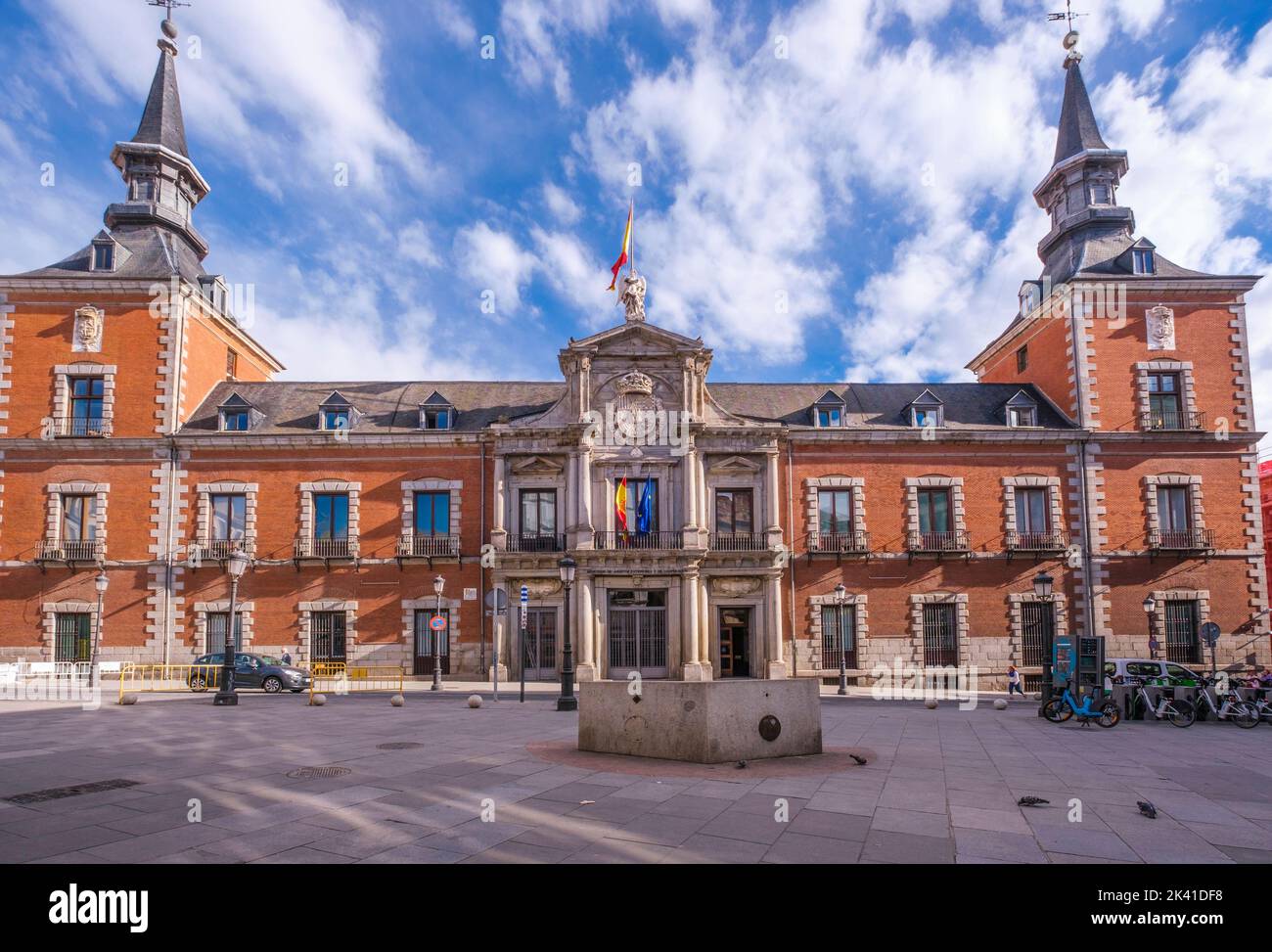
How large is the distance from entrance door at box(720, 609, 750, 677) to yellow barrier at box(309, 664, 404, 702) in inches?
463

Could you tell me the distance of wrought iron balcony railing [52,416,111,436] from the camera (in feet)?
99.3

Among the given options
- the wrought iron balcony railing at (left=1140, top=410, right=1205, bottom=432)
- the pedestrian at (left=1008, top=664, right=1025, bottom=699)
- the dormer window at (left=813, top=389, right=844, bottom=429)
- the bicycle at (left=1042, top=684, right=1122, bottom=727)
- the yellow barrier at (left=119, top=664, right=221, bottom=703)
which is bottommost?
the pedestrian at (left=1008, top=664, right=1025, bottom=699)

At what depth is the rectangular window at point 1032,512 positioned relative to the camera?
1227 inches

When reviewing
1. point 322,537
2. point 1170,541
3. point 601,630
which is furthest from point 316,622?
point 1170,541

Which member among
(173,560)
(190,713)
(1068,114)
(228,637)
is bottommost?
(190,713)

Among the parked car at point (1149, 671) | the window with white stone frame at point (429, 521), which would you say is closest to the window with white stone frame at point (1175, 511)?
the parked car at point (1149, 671)

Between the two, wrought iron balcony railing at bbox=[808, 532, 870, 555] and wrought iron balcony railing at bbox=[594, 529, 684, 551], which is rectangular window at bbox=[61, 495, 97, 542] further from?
wrought iron balcony railing at bbox=[808, 532, 870, 555]

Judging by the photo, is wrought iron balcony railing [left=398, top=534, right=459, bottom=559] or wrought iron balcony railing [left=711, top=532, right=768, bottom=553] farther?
wrought iron balcony railing [left=711, top=532, right=768, bottom=553]

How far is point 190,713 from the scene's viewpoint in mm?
18062

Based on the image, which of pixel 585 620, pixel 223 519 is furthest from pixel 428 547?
pixel 223 519

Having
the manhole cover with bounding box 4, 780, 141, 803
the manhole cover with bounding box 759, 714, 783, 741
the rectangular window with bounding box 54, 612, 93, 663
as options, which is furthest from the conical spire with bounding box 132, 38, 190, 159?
the manhole cover with bounding box 759, 714, 783, 741

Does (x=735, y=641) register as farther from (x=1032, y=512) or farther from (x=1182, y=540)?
(x=1182, y=540)
